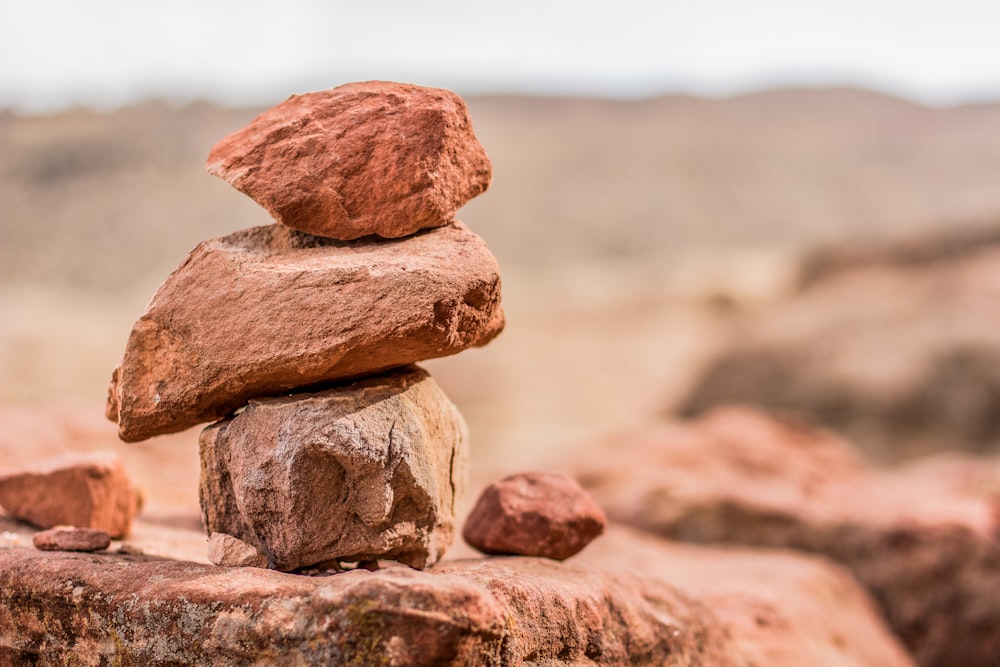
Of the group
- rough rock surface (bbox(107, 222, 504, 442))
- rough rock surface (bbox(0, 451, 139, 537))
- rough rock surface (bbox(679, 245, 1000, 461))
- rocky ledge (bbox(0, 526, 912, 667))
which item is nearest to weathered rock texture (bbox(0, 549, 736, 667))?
rocky ledge (bbox(0, 526, 912, 667))

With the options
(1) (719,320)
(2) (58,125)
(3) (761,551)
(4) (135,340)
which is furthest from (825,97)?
(4) (135,340)

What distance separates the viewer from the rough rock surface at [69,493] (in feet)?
13.4

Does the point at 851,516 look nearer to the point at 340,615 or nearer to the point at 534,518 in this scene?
the point at 534,518

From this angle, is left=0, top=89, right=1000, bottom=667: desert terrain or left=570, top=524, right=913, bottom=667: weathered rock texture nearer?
left=570, top=524, right=913, bottom=667: weathered rock texture

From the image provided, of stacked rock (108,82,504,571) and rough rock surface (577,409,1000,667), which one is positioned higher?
stacked rock (108,82,504,571)

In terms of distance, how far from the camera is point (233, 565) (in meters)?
3.28

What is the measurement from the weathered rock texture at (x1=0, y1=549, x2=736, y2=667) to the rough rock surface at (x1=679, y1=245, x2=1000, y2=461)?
11316 mm

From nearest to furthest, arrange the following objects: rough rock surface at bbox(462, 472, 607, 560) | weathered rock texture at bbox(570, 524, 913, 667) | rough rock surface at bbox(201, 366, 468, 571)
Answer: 1. rough rock surface at bbox(201, 366, 468, 571)
2. rough rock surface at bbox(462, 472, 607, 560)
3. weathered rock texture at bbox(570, 524, 913, 667)

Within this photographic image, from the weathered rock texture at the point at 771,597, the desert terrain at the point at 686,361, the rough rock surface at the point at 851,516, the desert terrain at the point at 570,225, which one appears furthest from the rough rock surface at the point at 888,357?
the weathered rock texture at the point at 771,597

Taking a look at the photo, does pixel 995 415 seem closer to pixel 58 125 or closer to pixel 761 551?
pixel 761 551

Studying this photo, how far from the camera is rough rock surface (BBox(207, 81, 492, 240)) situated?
3430mm

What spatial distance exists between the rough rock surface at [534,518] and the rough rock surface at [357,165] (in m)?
1.31

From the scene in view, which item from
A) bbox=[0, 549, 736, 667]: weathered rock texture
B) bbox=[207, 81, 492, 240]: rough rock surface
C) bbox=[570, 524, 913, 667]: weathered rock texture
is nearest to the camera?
bbox=[0, 549, 736, 667]: weathered rock texture

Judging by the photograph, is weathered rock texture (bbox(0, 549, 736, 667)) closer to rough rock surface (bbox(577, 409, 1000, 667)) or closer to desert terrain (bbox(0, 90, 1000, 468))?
rough rock surface (bbox(577, 409, 1000, 667))
